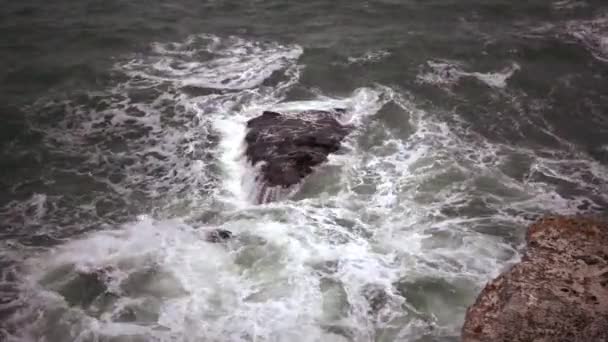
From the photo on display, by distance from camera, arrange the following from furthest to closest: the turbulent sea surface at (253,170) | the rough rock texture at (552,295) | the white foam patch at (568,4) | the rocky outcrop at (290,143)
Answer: the white foam patch at (568,4), the rocky outcrop at (290,143), the turbulent sea surface at (253,170), the rough rock texture at (552,295)

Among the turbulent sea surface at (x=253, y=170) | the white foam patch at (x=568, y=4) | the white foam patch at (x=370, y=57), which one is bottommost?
the turbulent sea surface at (x=253, y=170)

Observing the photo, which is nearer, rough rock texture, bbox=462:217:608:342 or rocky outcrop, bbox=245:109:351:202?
rough rock texture, bbox=462:217:608:342

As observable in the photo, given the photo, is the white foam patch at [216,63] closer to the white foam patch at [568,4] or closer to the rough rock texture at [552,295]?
the white foam patch at [568,4]

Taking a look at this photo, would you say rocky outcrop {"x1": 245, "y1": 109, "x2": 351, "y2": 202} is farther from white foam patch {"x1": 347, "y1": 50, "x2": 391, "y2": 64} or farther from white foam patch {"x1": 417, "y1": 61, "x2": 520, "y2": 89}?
white foam patch {"x1": 417, "y1": 61, "x2": 520, "y2": 89}

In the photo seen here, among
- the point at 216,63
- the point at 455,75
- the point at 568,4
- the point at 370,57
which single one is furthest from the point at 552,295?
the point at 568,4

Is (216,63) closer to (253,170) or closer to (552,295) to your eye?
(253,170)

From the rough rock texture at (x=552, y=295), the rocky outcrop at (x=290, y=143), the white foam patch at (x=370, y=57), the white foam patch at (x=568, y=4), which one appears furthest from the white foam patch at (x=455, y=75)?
the rough rock texture at (x=552, y=295)

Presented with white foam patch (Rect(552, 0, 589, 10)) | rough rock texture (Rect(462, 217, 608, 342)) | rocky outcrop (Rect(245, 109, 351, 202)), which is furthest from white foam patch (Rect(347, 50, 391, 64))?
rough rock texture (Rect(462, 217, 608, 342))
